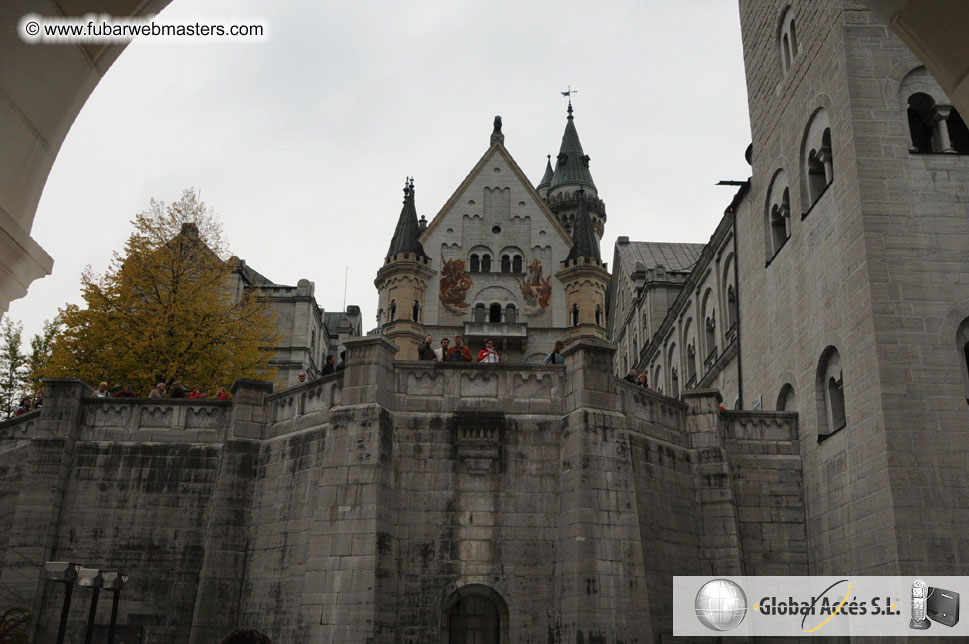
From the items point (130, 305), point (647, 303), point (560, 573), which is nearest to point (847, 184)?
point (560, 573)

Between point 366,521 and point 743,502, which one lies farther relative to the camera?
point 743,502

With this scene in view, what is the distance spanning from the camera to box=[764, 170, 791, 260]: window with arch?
28.6 meters

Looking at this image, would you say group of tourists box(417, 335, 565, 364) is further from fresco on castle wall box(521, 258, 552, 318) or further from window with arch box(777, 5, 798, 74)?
fresco on castle wall box(521, 258, 552, 318)

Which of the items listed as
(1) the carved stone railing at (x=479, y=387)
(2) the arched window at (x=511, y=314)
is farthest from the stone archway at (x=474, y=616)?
(2) the arched window at (x=511, y=314)

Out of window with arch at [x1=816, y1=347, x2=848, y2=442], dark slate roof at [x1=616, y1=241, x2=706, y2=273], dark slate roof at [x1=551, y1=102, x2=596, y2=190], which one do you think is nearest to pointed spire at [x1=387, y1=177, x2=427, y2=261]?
dark slate roof at [x1=616, y1=241, x2=706, y2=273]

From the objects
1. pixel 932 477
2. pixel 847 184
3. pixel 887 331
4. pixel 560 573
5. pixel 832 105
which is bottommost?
pixel 560 573

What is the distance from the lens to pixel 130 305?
34.3m

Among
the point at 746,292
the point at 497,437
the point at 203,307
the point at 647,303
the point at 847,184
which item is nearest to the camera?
the point at 497,437

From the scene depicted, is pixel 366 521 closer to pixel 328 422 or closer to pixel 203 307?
pixel 328 422

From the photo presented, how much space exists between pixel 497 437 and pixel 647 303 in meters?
38.1

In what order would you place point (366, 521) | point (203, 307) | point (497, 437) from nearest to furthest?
point (366, 521) < point (497, 437) < point (203, 307)

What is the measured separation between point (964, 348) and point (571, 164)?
7116 centimetres

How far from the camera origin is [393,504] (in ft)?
66.2

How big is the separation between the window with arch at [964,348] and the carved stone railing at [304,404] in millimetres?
14544
